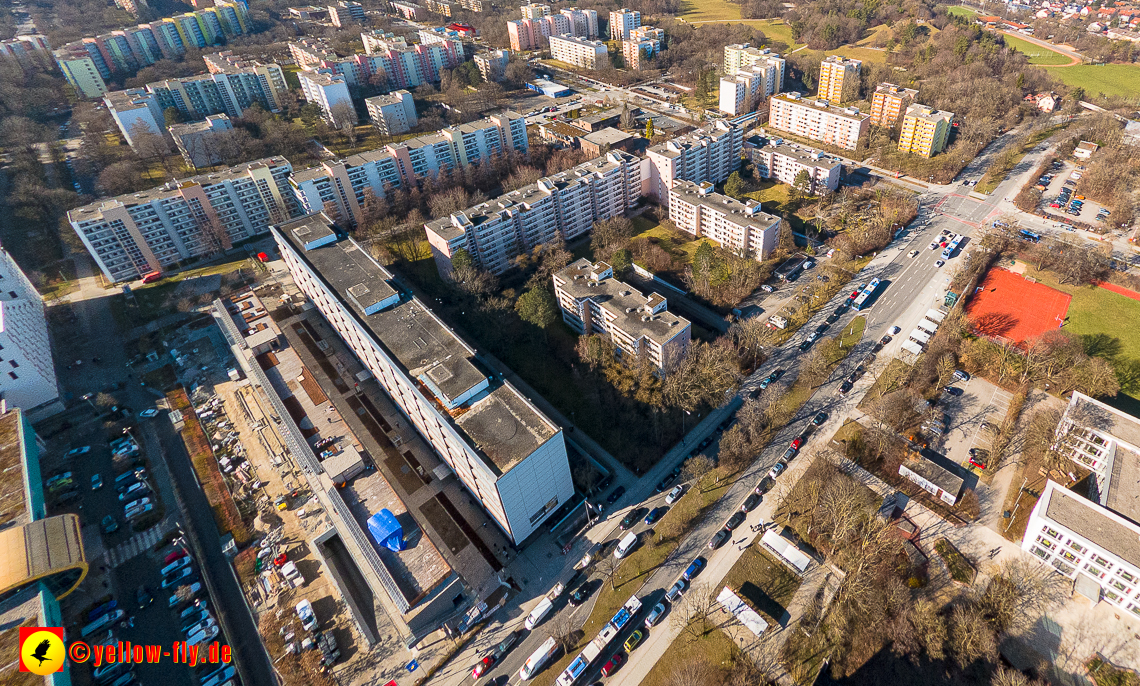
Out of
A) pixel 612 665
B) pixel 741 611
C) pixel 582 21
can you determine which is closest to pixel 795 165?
pixel 741 611

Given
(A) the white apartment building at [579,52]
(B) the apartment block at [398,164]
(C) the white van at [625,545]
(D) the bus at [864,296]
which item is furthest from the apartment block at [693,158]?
(A) the white apartment building at [579,52]

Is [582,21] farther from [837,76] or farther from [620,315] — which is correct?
[620,315]

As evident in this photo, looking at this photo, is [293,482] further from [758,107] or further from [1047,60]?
[1047,60]

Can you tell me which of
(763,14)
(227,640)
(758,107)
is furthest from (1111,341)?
(763,14)

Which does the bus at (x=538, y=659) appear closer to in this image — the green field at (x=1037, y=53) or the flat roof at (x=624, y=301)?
the flat roof at (x=624, y=301)

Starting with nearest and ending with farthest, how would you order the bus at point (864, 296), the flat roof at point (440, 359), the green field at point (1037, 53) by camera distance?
the flat roof at point (440, 359) < the bus at point (864, 296) < the green field at point (1037, 53)

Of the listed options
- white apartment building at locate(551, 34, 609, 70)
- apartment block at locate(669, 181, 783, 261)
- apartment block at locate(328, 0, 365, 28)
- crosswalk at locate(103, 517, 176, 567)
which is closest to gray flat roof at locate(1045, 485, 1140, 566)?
apartment block at locate(669, 181, 783, 261)
